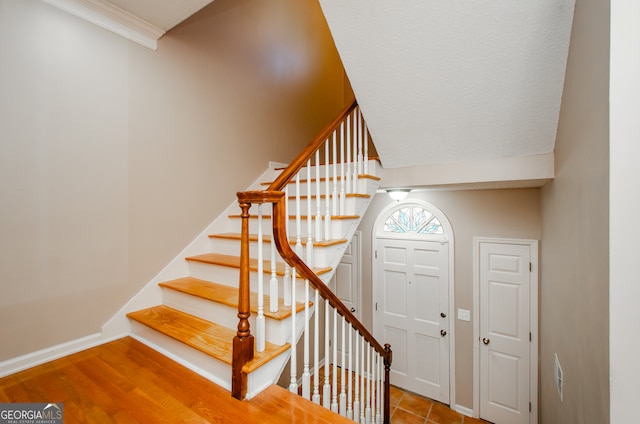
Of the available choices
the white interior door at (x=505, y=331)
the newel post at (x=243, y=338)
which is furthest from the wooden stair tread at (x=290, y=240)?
the white interior door at (x=505, y=331)

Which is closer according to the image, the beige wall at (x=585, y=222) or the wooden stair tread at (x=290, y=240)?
the beige wall at (x=585, y=222)

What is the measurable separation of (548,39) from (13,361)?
337 cm

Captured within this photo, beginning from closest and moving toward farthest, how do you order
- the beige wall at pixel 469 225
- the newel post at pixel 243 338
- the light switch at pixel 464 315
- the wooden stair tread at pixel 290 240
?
the newel post at pixel 243 338 < the wooden stair tread at pixel 290 240 < the beige wall at pixel 469 225 < the light switch at pixel 464 315

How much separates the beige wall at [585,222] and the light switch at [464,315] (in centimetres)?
166

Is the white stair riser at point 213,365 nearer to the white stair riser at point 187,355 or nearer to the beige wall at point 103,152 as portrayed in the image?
the white stair riser at point 187,355

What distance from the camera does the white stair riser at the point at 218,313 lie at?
159 centimetres

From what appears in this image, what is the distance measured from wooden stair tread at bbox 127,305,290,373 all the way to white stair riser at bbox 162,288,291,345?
0.03m

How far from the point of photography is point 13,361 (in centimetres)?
157

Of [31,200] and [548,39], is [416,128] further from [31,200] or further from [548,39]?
[31,200]

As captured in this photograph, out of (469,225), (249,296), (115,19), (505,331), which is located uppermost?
(115,19)

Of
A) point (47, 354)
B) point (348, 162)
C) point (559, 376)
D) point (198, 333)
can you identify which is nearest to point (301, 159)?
point (348, 162)

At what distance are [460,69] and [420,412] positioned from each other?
12.2 feet

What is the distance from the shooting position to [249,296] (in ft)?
Result: 4.78

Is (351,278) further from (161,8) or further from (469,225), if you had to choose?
(161,8)
